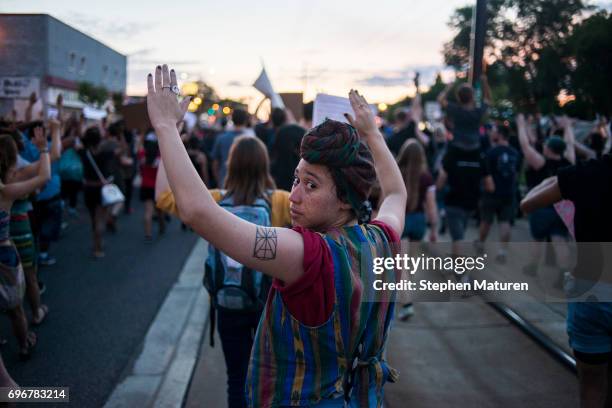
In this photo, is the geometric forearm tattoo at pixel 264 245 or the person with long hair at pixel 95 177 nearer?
the geometric forearm tattoo at pixel 264 245

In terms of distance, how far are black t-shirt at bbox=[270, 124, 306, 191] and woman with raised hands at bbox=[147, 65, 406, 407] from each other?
4.09 m

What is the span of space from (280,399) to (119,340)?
396 cm

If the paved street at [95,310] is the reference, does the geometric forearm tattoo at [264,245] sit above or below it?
above

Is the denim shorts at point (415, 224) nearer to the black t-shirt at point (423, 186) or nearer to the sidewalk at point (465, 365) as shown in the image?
the black t-shirt at point (423, 186)

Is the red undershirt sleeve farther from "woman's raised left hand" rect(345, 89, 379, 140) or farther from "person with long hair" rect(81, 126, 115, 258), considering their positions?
"person with long hair" rect(81, 126, 115, 258)

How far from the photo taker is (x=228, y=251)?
1644 mm

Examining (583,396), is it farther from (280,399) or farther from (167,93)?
(167,93)

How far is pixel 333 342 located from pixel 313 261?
29 cm

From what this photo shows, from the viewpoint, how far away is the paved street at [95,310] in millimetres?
4488

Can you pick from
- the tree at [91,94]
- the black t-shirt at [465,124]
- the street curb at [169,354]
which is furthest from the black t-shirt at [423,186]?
the tree at [91,94]

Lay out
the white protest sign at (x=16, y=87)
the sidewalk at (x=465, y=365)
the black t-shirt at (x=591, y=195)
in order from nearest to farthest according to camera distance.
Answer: the black t-shirt at (x=591, y=195) < the sidewalk at (x=465, y=365) < the white protest sign at (x=16, y=87)

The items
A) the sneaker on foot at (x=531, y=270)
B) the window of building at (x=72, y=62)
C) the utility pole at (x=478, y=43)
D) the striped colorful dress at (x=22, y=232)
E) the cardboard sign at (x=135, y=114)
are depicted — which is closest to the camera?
the striped colorful dress at (x=22, y=232)

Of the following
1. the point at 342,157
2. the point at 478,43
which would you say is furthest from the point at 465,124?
the point at 342,157

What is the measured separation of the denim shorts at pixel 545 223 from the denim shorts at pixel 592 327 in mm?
4313
